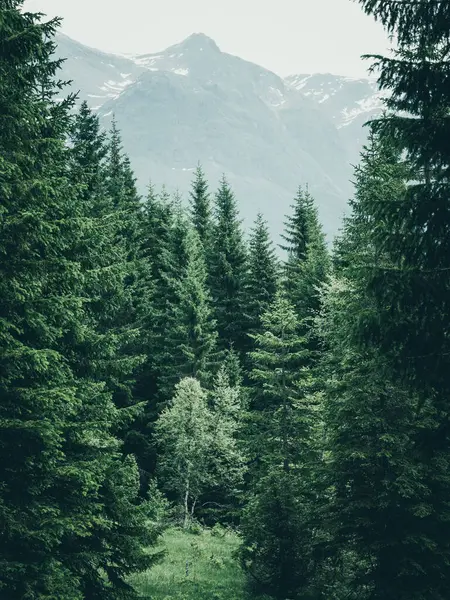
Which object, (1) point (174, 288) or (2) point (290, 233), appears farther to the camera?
(2) point (290, 233)

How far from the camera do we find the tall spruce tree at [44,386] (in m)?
10.4

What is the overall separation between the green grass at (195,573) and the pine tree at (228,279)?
1567 cm

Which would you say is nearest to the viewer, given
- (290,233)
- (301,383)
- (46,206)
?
(46,206)

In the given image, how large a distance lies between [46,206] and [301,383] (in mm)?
15809

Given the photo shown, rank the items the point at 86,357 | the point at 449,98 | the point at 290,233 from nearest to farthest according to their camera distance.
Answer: the point at 449,98
the point at 86,357
the point at 290,233

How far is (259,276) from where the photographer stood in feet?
137

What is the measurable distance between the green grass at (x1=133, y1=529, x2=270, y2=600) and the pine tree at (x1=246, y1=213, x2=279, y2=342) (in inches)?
641

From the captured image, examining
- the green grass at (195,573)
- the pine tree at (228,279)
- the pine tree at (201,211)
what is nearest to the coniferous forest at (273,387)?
the green grass at (195,573)

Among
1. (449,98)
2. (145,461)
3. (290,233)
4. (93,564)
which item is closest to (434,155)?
(449,98)

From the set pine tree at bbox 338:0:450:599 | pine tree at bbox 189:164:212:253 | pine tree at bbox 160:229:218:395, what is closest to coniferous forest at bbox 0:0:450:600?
pine tree at bbox 338:0:450:599

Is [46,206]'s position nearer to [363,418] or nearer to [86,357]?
[86,357]

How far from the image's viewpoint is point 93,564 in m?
12.4

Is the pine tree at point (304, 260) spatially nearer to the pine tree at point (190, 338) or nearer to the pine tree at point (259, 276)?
the pine tree at point (259, 276)

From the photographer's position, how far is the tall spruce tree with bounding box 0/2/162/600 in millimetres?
10375
